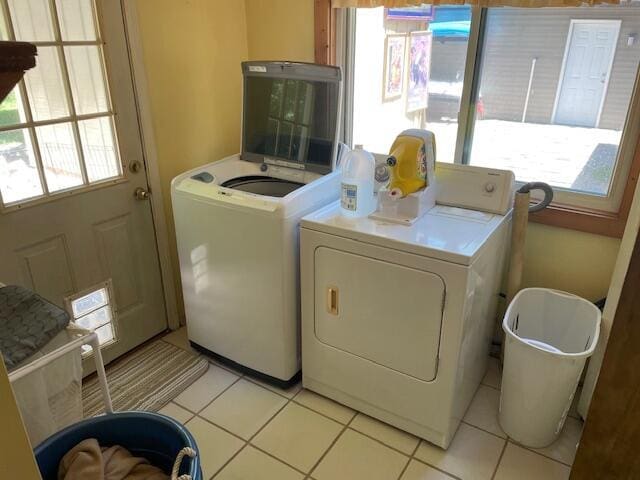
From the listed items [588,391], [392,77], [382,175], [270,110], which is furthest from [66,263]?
[588,391]

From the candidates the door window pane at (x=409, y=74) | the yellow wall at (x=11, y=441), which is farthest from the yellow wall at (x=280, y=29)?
the yellow wall at (x=11, y=441)

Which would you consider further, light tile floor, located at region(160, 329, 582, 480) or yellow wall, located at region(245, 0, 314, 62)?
yellow wall, located at region(245, 0, 314, 62)

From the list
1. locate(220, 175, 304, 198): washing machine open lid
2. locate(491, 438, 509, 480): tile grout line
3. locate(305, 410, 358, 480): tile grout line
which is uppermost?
locate(220, 175, 304, 198): washing machine open lid

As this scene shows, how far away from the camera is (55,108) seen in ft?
6.19

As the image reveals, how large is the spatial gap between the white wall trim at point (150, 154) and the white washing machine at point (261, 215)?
225mm

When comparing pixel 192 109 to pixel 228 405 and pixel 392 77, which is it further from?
pixel 228 405

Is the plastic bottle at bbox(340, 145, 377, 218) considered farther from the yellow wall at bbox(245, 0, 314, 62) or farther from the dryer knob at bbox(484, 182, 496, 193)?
the yellow wall at bbox(245, 0, 314, 62)

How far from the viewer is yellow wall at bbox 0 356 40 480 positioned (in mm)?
707

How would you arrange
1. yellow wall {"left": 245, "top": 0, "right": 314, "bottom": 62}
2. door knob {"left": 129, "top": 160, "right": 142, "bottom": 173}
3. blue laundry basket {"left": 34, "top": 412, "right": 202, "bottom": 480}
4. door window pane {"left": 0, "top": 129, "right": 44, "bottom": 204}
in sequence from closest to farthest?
1. blue laundry basket {"left": 34, "top": 412, "right": 202, "bottom": 480}
2. door window pane {"left": 0, "top": 129, "right": 44, "bottom": 204}
3. door knob {"left": 129, "top": 160, "right": 142, "bottom": 173}
4. yellow wall {"left": 245, "top": 0, "right": 314, "bottom": 62}

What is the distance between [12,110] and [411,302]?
5.41 feet

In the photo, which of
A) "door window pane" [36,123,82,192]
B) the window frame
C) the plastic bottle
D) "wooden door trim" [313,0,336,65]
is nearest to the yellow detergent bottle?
the plastic bottle

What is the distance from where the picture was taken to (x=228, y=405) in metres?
2.13

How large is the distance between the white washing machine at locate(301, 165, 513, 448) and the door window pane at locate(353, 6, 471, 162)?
0.43 m

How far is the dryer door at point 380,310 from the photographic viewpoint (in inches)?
66.9
